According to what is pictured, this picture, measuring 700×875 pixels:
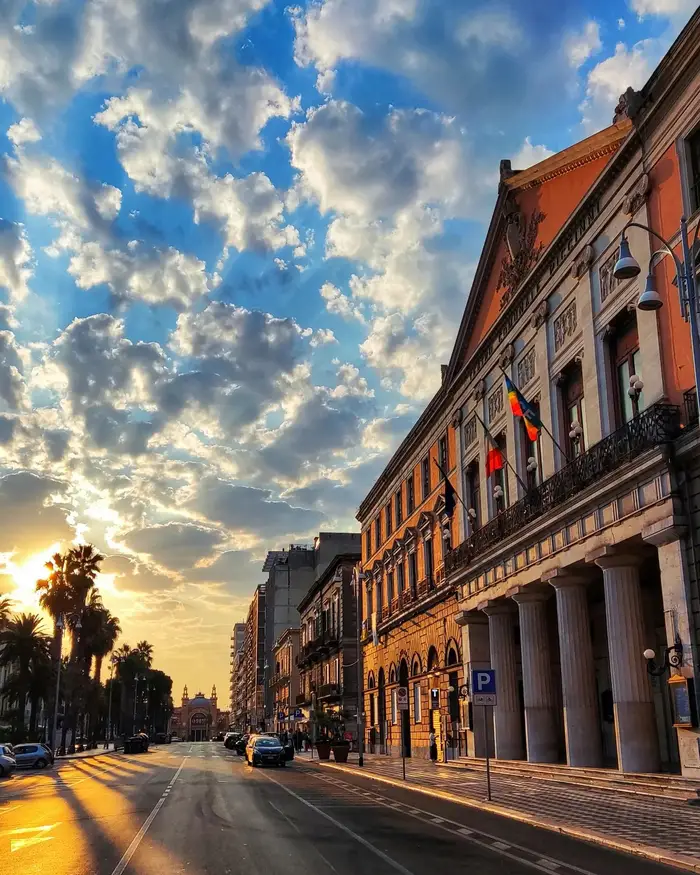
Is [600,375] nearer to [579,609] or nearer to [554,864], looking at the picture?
[579,609]

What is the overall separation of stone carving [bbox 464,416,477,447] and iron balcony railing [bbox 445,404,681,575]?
15.7 ft

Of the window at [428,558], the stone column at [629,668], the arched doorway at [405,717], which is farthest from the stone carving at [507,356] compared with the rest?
the arched doorway at [405,717]

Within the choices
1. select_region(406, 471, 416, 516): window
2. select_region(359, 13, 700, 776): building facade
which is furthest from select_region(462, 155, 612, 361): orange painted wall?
select_region(406, 471, 416, 516): window

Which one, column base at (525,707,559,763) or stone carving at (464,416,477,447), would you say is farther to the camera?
stone carving at (464,416,477,447)

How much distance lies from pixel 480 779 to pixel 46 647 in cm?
5069

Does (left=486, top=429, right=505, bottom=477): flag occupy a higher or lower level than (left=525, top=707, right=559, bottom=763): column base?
higher

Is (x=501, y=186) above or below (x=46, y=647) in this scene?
above

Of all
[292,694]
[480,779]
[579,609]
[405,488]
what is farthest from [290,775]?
[292,694]

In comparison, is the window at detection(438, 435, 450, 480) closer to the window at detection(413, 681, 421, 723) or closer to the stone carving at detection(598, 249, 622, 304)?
the window at detection(413, 681, 421, 723)

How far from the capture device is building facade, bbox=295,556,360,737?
65.4 metres

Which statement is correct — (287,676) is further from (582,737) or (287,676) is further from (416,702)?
(582,737)

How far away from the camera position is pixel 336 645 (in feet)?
225

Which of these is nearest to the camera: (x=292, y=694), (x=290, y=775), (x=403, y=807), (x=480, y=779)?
(x=403, y=807)

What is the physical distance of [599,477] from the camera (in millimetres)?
21938
